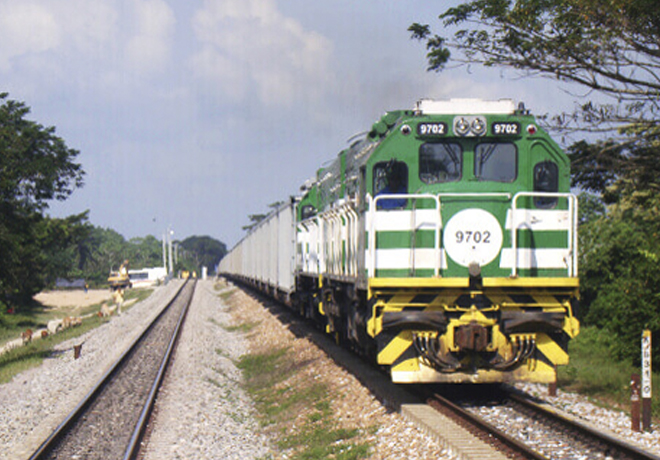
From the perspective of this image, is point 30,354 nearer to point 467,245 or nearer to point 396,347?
point 396,347

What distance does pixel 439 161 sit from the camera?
35.2 ft

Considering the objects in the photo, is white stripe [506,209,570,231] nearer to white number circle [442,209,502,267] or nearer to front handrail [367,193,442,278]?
white number circle [442,209,502,267]

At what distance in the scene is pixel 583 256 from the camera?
26203 mm

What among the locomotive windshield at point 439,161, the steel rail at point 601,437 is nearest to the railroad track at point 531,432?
the steel rail at point 601,437

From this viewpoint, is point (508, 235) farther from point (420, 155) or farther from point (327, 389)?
point (327, 389)

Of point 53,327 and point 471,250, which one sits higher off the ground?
point 471,250

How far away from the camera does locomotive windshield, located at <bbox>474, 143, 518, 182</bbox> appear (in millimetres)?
10680

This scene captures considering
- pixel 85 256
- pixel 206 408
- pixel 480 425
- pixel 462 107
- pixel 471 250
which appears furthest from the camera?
pixel 85 256

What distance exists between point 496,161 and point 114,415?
690 cm

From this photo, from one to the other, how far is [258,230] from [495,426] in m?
26.6

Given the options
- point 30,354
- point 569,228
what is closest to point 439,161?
point 569,228

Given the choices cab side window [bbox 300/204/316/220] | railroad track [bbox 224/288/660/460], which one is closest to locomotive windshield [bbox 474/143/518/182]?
railroad track [bbox 224/288/660/460]

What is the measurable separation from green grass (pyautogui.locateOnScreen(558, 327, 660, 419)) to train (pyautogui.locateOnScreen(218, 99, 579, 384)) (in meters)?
2.16

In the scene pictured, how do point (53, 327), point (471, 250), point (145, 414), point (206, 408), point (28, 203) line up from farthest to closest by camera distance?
1. point (28, 203)
2. point (53, 327)
3. point (206, 408)
4. point (145, 414)
5. point (471, 250)
